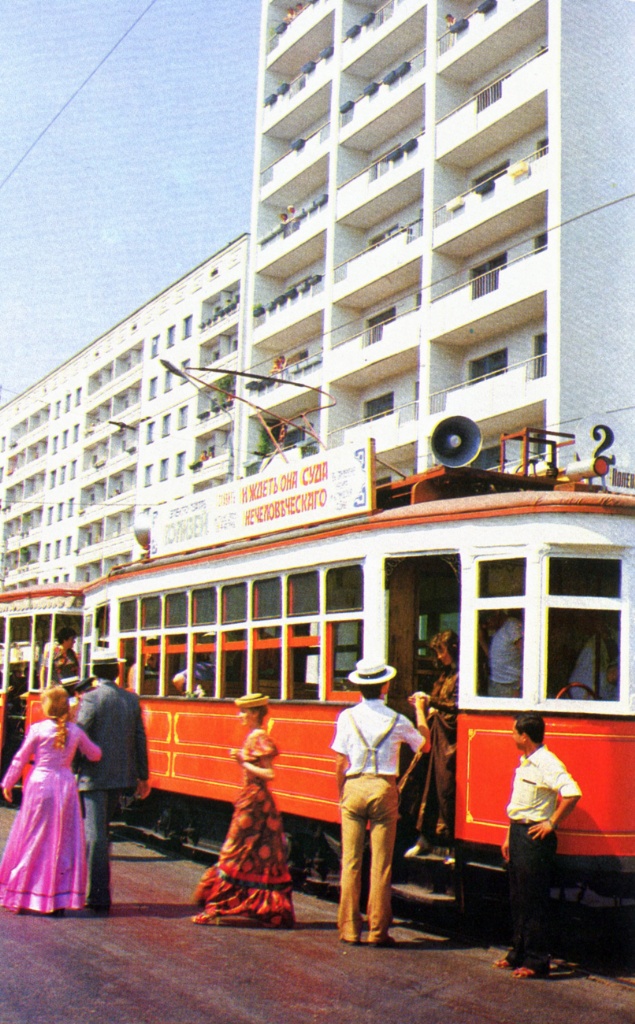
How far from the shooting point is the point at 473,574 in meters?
8.20

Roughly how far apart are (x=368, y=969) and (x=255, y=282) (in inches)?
1448

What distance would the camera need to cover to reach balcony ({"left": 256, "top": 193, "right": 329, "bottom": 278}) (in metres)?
37.8

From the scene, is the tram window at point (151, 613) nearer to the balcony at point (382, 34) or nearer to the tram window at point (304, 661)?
the tram window at point (304, 661)

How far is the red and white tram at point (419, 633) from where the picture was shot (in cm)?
754

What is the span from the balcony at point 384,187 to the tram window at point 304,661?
24.3 m

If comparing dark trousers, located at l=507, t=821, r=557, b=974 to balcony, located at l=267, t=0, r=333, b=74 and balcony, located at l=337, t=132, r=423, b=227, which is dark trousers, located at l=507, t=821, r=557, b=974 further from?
balcony, located at l=267, t=0, r=333, b=74

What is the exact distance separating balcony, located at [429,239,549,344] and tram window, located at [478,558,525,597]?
18.7 m

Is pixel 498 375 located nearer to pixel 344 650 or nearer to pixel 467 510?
pixel 344 650

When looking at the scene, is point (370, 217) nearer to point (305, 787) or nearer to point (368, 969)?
point (305, 787)

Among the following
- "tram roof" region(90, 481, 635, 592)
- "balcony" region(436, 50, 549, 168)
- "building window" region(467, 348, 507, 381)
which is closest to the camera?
"tram roof" region(90, 481, 635, 592)

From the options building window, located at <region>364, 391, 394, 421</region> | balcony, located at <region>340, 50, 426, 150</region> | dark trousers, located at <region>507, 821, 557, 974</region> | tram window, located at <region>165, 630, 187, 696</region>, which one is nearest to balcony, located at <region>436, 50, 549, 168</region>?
balcony, located at <region>340, 50, 426, 150</region>

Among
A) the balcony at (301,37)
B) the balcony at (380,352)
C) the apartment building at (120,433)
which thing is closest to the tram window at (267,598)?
the balcony at (380,352)

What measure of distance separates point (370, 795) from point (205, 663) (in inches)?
166

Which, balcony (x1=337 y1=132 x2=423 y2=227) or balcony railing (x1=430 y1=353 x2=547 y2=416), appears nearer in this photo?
balcony railing (x1=430 y1=353 x2=547 y2=416)
